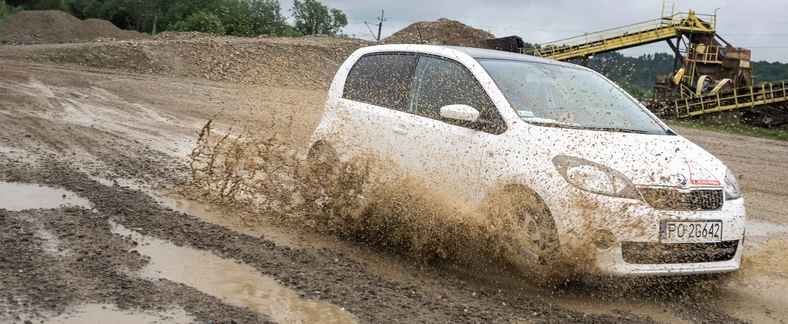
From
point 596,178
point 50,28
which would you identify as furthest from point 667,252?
point 50,28

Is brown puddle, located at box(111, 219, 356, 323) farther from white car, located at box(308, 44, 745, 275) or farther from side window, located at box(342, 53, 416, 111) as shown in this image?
side window, located at box(342, 53, 416, 111)

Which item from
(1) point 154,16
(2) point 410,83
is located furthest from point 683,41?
(1) point 154,16

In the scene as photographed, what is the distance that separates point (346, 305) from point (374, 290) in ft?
1.21

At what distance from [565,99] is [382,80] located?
1.72m

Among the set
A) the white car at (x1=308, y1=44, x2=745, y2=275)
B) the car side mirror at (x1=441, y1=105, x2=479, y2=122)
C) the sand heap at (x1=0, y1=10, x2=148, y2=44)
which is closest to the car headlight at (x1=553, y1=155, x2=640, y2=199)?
the white car at (x1=308, y1=44, x2=745, y2=275)

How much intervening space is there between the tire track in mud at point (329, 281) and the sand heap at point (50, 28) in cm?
3347

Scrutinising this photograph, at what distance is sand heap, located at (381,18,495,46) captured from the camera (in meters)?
42.7

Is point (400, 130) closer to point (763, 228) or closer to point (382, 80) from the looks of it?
point (382, 80)

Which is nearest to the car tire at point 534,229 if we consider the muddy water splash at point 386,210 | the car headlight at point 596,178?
the muddy water splash at point 386,210

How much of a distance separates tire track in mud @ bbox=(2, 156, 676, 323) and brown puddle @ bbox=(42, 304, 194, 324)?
153 millimetres

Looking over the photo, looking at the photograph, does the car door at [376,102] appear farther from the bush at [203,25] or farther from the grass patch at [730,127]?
the bush at [203,25]

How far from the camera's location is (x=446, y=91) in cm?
621

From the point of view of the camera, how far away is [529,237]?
5.05 meters

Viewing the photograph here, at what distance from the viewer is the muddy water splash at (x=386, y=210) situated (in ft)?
17.0
